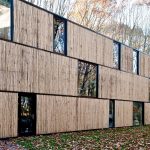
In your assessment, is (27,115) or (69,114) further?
(69,114)

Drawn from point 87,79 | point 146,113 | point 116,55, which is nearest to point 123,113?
Result: point 116,55

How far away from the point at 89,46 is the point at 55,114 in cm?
468

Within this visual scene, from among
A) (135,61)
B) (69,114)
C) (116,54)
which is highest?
(116,54)

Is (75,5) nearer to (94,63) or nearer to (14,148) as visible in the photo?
(94,63)

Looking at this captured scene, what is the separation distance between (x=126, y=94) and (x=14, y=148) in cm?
1305

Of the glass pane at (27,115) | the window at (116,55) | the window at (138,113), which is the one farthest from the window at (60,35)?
the window at (138,113)

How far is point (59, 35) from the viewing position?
17.0 m

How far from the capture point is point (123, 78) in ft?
74.8

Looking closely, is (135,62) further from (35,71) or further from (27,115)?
(27,115)

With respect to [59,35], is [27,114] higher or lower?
lower

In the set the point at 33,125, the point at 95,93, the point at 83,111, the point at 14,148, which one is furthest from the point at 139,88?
the point at 14,148

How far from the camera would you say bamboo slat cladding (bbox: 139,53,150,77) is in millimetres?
25750

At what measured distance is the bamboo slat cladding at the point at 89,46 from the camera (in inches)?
700

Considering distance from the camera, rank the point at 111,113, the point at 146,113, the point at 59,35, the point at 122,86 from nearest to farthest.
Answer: the point at 59,35
the point at 111,113
the point at 122,86
the point at 146,113
